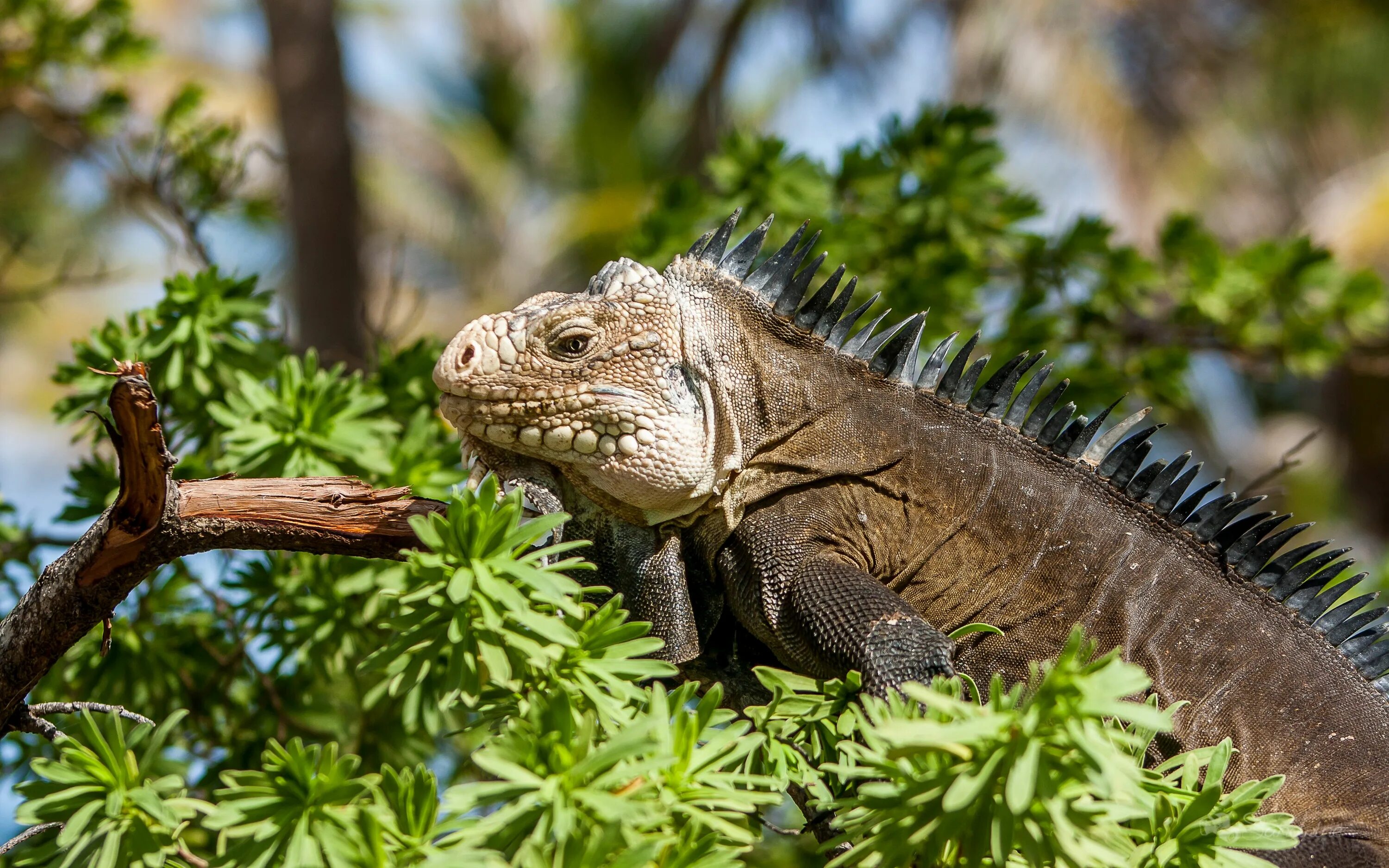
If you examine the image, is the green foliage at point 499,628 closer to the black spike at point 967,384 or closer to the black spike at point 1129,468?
the black spike at point 967,384

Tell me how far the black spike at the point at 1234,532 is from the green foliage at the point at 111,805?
265 centimetres

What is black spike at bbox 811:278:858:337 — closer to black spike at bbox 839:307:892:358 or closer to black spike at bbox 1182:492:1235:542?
black spike at bbox 839:307:892:358

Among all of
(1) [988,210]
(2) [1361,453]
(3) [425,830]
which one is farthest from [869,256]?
(2) [1361,453]

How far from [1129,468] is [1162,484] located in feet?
0.34

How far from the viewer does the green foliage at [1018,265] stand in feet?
16.7

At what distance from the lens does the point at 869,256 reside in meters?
5.34

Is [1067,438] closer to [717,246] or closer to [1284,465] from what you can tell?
[717,246]

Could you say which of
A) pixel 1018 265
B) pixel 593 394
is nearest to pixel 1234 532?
pixel 593 394

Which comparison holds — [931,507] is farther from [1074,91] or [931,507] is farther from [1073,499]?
[1074,91]

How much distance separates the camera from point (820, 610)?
291cm

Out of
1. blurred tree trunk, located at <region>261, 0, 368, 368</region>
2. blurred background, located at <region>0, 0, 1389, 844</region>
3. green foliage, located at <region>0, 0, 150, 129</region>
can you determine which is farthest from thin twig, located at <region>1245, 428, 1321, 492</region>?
green foliage, located at <region>0, 0, 150, 129</region>

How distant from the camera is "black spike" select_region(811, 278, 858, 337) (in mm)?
3385

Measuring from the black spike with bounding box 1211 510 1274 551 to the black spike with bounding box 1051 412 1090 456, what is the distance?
0.47 metres

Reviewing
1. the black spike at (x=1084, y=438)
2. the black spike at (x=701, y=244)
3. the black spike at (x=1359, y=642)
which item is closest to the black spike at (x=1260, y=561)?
the black spike at (x=1359, y=642)
